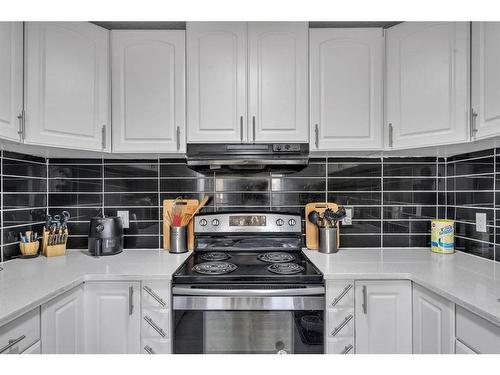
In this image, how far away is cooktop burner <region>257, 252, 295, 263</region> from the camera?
64.6 inches

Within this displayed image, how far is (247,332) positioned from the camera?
4.34ft

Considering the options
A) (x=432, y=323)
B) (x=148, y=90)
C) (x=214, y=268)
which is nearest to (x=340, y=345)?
(x=432, y=323)

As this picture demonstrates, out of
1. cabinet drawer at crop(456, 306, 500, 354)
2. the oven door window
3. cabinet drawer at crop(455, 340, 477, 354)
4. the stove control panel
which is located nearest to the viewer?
cabinet drawer at crop(456, 306, 500, 354)

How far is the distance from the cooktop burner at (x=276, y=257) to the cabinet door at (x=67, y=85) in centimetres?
Result: 114

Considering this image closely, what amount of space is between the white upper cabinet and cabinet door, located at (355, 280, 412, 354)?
0.77 meters

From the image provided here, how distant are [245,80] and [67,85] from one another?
0.95 m

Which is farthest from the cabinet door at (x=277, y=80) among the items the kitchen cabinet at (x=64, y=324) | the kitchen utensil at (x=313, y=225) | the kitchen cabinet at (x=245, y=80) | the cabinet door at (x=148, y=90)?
the kitchen cabinet at (x=64, y=324)

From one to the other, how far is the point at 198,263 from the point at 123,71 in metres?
1.20

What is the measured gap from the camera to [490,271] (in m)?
1.40

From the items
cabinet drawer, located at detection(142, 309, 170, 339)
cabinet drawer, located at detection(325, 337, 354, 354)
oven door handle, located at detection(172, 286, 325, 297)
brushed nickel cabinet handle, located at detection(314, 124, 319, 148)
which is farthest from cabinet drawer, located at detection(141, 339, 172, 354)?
brushed nickel cabinet handle, located at detection(314, 124, 319, 148)

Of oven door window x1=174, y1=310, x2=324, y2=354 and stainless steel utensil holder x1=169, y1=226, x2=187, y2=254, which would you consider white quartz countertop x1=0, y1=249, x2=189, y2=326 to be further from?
oven door window x1=174, y1=310, x2=324, y2=354

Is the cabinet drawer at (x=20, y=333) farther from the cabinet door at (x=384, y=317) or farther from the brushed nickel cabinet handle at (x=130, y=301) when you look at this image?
the cabinet door at (x=384, y=317)

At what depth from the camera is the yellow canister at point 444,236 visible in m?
1.77

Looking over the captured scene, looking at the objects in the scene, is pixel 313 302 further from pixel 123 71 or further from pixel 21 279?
pixel 123 71
